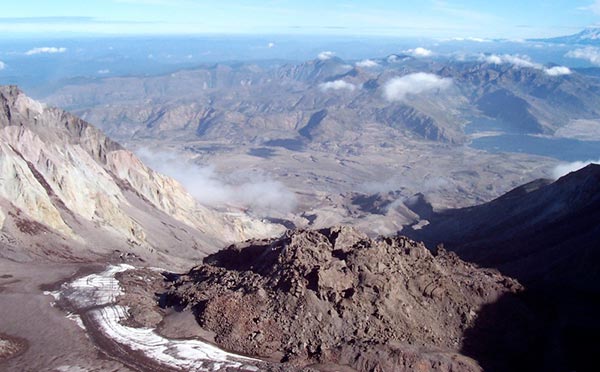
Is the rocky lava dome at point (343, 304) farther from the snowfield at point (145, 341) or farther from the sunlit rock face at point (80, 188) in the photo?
the sunlit rock face at point (80, 188)

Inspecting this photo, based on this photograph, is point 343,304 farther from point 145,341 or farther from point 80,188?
point 80,188

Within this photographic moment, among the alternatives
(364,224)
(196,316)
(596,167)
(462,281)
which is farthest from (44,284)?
(364,224)

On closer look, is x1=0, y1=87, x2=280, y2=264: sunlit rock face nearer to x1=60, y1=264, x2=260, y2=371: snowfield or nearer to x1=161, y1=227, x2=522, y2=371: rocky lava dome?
x1=60, y1=264, x2=260, y2=371: snowfield

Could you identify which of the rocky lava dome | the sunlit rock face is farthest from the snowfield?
the sunlit rock face

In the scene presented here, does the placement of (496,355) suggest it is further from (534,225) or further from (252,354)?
(534,225)

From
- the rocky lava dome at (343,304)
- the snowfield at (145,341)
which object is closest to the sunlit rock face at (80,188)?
the snowfield at (145,341)
